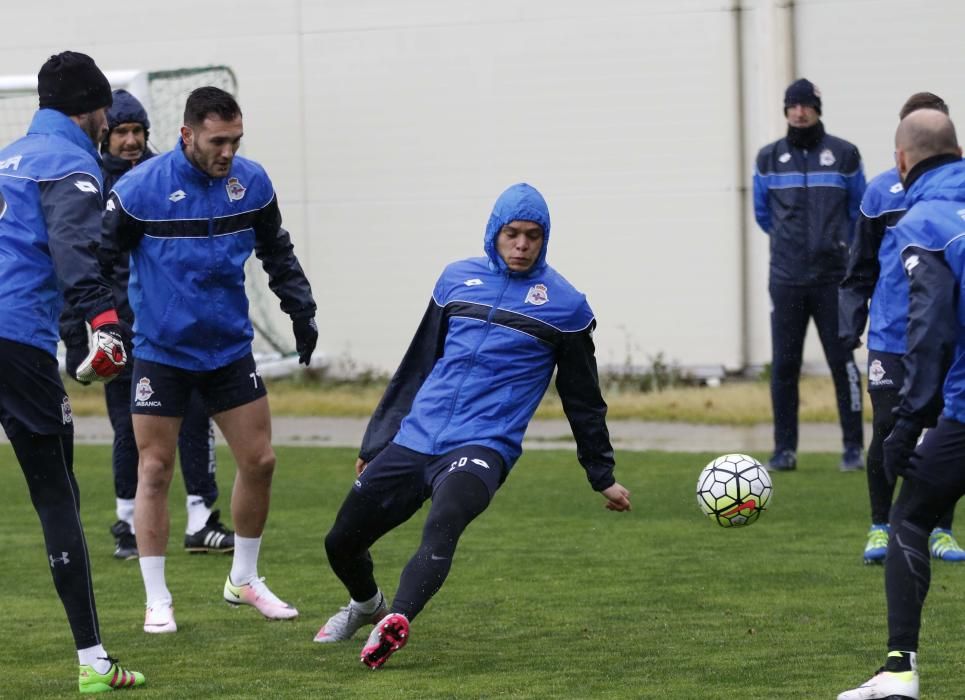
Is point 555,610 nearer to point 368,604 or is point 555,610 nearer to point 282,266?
point 368,604

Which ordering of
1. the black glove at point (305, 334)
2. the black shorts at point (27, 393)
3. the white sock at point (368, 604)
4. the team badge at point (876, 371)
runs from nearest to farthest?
the black shorts at point (27, 393), the white sock at point (368, 604), the black glove at point (305, 334), the team badge at point (876, 371)

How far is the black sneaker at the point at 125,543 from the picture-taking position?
9.21m

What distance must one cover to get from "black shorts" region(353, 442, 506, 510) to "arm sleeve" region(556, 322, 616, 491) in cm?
33

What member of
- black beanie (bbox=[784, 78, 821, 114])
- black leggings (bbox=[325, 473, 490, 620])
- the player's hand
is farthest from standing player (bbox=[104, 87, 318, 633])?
black beanie (bbox=[784, 78, 821, 114])

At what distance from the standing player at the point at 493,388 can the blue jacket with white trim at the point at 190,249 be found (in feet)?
3.05

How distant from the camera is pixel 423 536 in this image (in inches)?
244

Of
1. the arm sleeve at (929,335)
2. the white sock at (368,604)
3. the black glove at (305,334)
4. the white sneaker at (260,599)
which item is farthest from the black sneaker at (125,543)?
the arm sleeve at (929,335)

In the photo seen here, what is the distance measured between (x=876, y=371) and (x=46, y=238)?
394 cm

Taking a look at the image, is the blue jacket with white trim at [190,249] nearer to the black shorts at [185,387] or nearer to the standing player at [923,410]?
the black shorts at [185,387]

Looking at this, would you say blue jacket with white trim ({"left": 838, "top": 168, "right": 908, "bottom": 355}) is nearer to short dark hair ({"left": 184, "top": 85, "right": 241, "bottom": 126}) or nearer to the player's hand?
the player's hand

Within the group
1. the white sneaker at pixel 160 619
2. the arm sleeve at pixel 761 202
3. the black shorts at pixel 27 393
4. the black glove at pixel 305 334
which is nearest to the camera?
the black shorts at pixel 27 393

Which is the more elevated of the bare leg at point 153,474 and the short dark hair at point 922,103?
the short dark hair at point 922,103

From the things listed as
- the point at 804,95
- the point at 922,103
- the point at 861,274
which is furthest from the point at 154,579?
the point at 804,95

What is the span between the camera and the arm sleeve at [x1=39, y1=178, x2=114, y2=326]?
577cm
